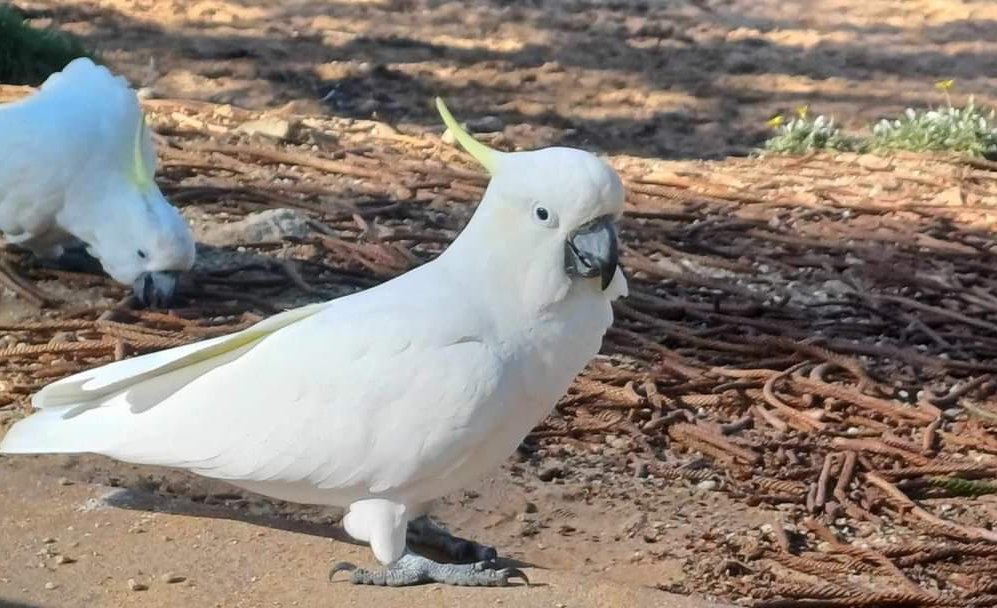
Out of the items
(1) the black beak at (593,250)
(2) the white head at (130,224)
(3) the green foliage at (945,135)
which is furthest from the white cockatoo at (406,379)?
(3) the green foliage at (945,135)

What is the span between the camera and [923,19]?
33.0 feet

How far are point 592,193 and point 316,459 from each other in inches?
23.9

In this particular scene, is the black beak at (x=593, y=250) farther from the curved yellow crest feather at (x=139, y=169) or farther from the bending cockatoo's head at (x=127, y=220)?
the curved yellow crest feather at (x=139, y=169)

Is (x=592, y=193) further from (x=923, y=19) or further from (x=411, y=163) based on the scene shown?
(x=923, y=19)

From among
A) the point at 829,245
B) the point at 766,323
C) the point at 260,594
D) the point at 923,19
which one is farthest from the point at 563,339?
the point at 923,19

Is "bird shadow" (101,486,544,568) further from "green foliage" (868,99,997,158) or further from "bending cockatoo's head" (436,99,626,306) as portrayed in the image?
"green foliage" (868,99,997,158)

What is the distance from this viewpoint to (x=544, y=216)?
202 cm

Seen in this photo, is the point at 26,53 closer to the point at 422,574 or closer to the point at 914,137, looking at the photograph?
the point at 914,137

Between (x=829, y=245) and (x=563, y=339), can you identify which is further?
(x=829, y=245)

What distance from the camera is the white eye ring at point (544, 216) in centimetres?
201

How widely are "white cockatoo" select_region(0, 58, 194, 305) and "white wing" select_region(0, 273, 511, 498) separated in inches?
56.2

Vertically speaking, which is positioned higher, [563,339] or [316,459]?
[563,339]

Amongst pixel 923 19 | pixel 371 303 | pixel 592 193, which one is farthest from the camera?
pixel 923 19

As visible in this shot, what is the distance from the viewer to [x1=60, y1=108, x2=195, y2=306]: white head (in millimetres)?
3602
